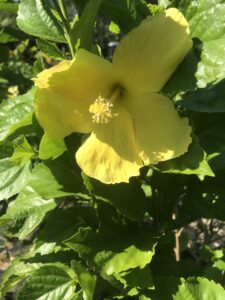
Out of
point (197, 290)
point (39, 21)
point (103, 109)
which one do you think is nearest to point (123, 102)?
point (103, 109)

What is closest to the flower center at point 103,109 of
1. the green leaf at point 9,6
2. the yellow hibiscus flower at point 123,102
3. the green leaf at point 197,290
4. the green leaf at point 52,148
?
the yellow hibiscus flower at point 123,102

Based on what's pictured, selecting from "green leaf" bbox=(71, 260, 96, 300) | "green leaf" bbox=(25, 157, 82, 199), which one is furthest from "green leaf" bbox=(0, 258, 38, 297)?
"green leaf" bbox=(25, 157, 82, 199)

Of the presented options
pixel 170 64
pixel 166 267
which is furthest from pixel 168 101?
pixel 166 267

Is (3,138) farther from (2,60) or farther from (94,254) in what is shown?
(2,60)

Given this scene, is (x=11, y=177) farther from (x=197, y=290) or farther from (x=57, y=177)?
(x=197, y=290)

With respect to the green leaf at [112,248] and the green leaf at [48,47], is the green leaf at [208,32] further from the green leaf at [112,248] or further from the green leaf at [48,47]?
the green leaf at [112,248]

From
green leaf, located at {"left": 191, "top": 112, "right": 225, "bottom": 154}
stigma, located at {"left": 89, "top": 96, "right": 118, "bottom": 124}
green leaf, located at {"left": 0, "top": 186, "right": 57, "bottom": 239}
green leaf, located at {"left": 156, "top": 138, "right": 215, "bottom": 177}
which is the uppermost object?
stigma, located at {"left": 89, "top": 96, "right": 118, "bottom": 124}

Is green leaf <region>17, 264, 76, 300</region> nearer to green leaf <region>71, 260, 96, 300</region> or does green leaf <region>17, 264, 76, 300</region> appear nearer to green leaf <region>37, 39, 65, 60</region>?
green leaf <region>71, 260, 96, 300</region>
